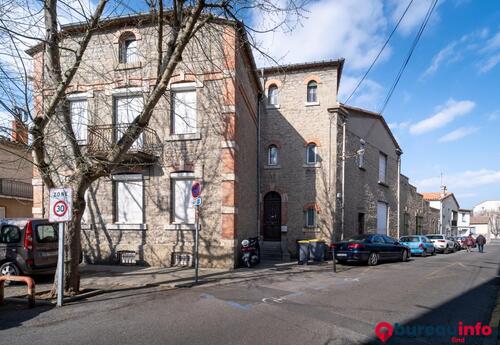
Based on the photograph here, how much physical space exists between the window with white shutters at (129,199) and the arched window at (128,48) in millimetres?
4645

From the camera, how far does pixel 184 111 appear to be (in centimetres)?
1346

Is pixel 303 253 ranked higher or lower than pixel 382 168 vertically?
lower

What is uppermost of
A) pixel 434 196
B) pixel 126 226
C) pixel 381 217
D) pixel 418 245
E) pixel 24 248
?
pixel 434 196

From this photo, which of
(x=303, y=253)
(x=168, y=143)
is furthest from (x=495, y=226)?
(x=168, y=143)

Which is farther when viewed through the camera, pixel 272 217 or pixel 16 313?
pixel 272 217

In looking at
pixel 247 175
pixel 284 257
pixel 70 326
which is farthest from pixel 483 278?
pixel 70 326

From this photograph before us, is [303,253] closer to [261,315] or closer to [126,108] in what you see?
[261,315]

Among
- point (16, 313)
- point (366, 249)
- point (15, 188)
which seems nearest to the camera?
point (16, 313)

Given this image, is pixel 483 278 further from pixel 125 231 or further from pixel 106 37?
pixel 106 37

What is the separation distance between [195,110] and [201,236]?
4613mm

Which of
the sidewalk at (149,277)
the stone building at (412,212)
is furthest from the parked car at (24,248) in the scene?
the stone building at (412,212)

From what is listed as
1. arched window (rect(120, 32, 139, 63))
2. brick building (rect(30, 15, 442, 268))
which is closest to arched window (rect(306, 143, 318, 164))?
brick building (rect(30, 15, 442, 268))

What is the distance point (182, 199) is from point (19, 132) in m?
5.94

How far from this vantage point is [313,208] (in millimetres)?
19141
